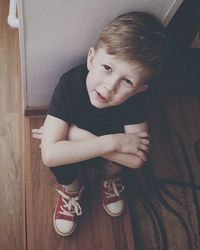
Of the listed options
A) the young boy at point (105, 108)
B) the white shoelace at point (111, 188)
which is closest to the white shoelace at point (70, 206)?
the young boy at point (105, 108)

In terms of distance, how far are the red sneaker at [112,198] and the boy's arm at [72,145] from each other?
26 cm

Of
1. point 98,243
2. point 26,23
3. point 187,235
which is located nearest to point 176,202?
point 187,235

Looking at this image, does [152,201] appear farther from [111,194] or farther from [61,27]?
[61,27]

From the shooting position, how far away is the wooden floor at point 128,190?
1158 mm

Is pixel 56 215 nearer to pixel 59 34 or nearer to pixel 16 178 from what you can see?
pixel 16 178

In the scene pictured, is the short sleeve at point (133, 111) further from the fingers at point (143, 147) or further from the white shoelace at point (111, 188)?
the white shoelace at point (111, 188)

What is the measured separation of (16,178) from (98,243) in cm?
35

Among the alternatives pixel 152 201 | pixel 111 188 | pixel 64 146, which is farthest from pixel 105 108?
pixel 152 201

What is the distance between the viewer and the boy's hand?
0.96 metres

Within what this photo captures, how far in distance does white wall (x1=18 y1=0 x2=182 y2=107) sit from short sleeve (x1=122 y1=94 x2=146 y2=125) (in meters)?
0.19

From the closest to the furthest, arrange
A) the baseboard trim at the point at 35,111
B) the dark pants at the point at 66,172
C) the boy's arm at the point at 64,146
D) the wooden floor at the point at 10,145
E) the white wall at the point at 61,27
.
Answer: the white wall at the point at 61,27, the boy's arm at the point at 64,146, the dark pants at the point at 66,172, the wooden floor at the point at 10,145, the baseboard trim at the point at 35,111

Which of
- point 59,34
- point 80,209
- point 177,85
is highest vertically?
point 59,34

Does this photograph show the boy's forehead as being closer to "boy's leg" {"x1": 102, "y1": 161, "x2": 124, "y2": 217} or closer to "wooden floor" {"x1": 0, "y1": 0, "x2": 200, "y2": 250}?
"boy's leg" {"x1": 102, "y1": 161, "x2": 124, "y2": 217}

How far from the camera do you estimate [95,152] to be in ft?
3.12
